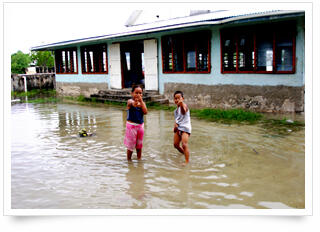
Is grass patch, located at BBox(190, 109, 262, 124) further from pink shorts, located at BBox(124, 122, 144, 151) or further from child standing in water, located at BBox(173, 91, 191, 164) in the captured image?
pink shorts, located at BBox(124, 122, 144, 151)

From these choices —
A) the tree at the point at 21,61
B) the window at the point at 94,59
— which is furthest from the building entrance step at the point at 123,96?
the tree at the point at 21,61

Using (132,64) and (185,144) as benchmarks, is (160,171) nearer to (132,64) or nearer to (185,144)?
(185,144)

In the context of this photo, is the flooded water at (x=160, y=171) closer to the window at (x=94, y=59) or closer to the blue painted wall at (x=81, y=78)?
the blue painted wall at (x=81, y=78)

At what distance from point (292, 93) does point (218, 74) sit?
276 centimetres

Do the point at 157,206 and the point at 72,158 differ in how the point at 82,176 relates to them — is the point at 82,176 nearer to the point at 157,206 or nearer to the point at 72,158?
the point at 72,158

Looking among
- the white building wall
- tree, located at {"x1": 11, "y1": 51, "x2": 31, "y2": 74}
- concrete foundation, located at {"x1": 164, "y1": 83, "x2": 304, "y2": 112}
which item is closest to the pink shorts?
concrete foundation, located at {"x1": 164, "y1": 83, "x2": 304, "y2": 112}

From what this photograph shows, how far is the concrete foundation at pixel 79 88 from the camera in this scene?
17672 millimetres

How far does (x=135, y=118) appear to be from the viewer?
18.5ft

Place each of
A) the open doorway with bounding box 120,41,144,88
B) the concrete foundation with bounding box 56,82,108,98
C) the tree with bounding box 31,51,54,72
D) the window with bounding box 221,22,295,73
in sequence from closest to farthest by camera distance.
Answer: the window with bounding box 221,22,295,73 < the open doorway with bounding box 120,41,144,88 < the concrete foundation with bounding box 56,82,108,98 < the tree with bounding box 31,51,54,72

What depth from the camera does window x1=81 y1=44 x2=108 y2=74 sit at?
56.8 feet

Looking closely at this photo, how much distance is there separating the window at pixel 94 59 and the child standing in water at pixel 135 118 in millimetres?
11766

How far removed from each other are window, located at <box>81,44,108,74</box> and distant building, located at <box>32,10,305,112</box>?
674mm
